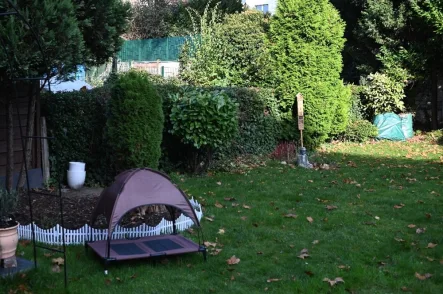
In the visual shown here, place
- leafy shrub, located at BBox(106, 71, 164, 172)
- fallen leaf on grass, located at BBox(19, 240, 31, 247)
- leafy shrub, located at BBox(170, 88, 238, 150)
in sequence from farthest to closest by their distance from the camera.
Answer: leafy shrub, located at BBox(170, 88, 238, 150) → leafy shrub, located at BBox(106, 71, 164, 172) → fallen leaf on grass, located at BBox(19, 240, 31, 247)

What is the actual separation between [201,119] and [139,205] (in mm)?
4332

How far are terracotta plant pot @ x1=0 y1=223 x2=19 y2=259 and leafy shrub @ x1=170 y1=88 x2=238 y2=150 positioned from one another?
4.80m

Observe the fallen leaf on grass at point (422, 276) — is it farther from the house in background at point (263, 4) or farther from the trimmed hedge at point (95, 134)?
the house in background at point (263, 4)

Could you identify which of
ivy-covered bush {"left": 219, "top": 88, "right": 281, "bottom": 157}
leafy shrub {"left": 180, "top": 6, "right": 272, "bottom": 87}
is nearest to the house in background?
leafy shrub {"left": 180, "top": 6, "right": 272, "bottom": 87}

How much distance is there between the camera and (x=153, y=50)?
24.6m

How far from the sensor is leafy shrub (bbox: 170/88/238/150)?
9180 mm

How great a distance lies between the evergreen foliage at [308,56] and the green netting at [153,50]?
412 inches

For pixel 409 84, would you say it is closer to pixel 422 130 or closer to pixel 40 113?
pixel 422 130

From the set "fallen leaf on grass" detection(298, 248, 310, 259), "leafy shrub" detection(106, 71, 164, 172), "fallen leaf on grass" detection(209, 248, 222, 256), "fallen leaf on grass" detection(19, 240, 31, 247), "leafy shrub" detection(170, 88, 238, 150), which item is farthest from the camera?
"leafy shrub" detection(170, 88, 238, 150)

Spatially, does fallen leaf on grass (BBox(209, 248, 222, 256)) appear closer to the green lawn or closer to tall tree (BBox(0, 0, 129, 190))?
the green lawn

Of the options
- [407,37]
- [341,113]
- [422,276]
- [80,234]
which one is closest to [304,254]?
[422,276]

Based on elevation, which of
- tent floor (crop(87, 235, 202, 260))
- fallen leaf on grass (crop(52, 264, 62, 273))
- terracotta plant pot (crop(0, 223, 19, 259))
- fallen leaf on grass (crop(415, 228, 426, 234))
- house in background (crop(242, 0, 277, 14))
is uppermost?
house in background (crop(242, 0, 277, 14))

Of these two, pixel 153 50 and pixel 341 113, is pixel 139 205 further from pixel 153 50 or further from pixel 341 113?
pixel 153 50

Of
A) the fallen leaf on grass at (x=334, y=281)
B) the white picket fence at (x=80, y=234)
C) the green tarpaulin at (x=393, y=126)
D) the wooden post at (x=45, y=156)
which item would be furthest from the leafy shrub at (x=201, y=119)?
the green tarpaulin at (x=393, y=126)
